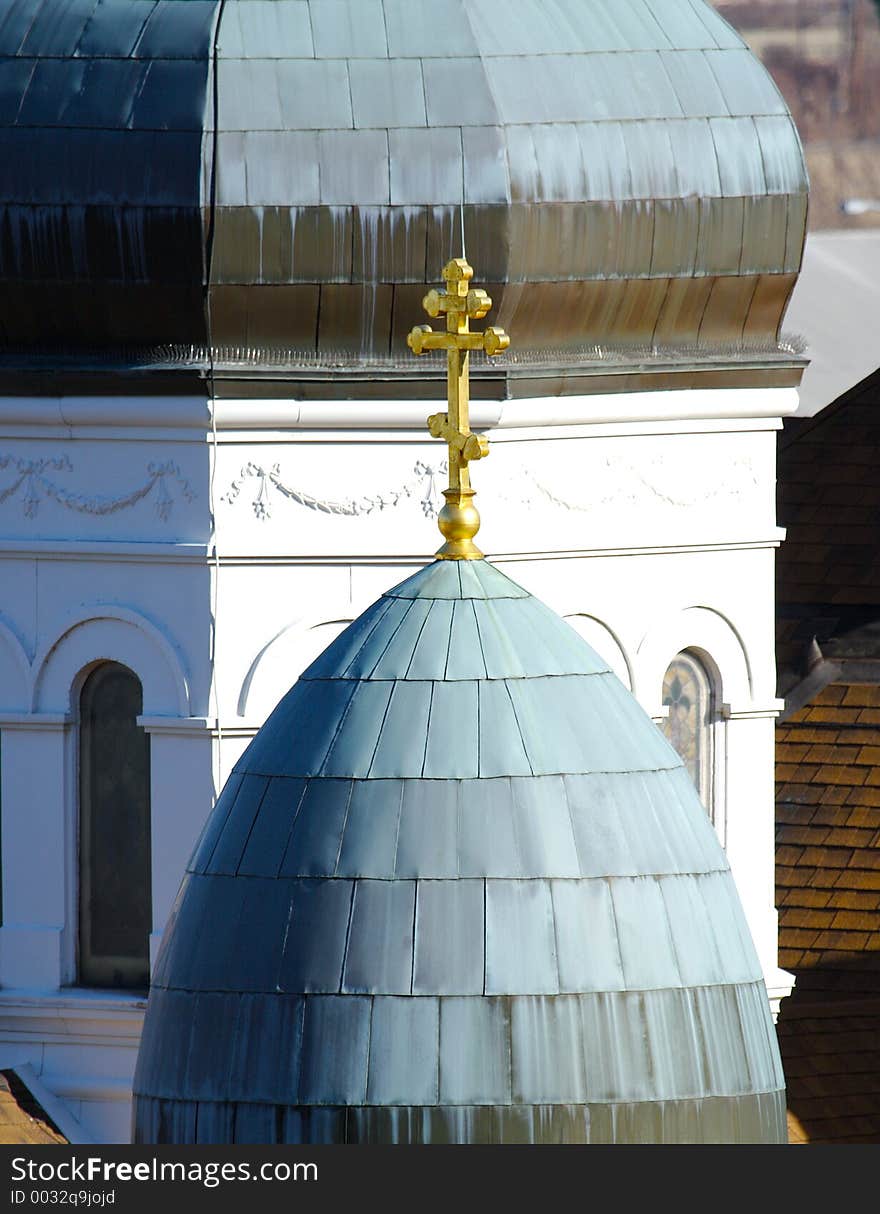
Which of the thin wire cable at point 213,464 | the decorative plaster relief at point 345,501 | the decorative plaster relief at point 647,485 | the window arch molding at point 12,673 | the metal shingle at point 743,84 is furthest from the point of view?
the metal shingle at point 743,84

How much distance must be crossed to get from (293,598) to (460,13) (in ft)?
11.0

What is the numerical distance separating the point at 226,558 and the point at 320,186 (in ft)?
6.86

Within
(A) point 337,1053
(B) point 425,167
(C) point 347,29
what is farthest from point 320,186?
(A) point 337,1053

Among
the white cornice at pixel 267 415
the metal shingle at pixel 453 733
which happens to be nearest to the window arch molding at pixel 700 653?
the white cornice at pixel 267 415

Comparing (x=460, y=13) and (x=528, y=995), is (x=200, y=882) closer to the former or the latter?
(x=528, y=995)

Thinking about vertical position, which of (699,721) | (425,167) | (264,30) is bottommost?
(699,721)

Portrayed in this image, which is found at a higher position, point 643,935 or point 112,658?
point 112,658

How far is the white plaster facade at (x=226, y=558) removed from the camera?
23891mm

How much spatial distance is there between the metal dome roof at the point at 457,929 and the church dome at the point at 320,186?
7072 mm

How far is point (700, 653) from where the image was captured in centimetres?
2573

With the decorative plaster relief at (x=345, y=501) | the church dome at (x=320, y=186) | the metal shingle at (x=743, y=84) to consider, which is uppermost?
the metal shingle at (x=743, y=84)

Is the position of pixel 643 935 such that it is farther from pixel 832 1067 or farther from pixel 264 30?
pixel 832 1067

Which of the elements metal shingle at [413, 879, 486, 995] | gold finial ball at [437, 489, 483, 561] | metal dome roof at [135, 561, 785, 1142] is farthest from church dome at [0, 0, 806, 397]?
metal shingle at [413, 879, 486, 995]

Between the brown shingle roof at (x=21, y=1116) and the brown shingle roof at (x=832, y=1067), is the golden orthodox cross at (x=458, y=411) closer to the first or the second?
the brown shingle roof at (x=21, y=1116)
